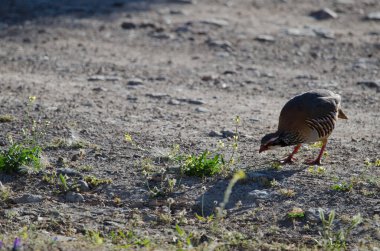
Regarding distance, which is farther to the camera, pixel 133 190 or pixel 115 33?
pixel 115 33

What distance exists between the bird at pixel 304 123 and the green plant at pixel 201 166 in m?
0.56

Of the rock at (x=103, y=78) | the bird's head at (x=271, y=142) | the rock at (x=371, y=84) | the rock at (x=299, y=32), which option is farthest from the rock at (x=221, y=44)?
the bird's head at (x=271, y=142)

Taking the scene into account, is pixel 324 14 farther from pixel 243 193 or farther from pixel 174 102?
pixel 243 193

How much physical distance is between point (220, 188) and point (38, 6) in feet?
27.7

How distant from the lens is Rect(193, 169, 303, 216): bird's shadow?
6.82 meters

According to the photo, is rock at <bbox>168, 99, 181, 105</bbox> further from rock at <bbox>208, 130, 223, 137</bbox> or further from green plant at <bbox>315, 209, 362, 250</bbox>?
green plant at <bbox>315, 209, 362, 250</bbox>

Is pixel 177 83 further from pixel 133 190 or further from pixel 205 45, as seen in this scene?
pixel 133 190

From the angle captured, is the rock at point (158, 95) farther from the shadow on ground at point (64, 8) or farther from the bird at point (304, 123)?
the shadow on ground at point (64, 8)

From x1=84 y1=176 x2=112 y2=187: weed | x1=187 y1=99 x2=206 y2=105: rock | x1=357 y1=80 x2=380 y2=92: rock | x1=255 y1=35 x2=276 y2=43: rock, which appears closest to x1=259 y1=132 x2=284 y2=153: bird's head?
x1=84 y1=176 x2=112 y2=187: weed

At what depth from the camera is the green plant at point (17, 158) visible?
7234mm

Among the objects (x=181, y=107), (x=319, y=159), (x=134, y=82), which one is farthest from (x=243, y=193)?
(x=134, y=82)

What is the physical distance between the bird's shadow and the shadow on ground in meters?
7.50

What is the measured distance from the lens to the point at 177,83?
11.0 meters

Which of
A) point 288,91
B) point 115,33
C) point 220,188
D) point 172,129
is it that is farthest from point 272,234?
point 115,33
